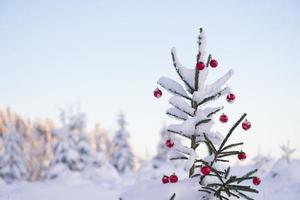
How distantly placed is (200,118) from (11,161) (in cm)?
4297

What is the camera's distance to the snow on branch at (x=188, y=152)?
382 centimetres

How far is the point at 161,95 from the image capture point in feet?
13.4

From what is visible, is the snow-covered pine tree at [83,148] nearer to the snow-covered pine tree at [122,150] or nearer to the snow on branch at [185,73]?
the snow-covered pine tree at [122,150]

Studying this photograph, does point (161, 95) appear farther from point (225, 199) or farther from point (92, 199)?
point (92, 199)

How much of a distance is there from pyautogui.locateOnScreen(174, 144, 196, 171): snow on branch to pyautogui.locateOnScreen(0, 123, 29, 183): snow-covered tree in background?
42.0m

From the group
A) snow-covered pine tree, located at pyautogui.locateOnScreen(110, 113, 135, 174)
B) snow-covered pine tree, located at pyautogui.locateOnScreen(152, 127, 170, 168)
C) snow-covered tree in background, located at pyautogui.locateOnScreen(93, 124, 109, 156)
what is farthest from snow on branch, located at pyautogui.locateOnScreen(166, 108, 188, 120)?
snow-covered tree in background, located at pyautogui.locateOnScreen(93, 124, 109, 156)

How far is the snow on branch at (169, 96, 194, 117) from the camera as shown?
402cm

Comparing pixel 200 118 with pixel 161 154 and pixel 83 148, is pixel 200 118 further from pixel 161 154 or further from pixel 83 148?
pixel 161 154

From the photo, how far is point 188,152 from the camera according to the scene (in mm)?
3943

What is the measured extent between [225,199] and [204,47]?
1.64 meters

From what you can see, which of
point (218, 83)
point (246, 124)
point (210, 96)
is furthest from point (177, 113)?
point (246, 124)

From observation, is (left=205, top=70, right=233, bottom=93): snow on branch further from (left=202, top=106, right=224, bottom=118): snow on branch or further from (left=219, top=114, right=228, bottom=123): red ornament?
(left=219, top=114, right=228, bottom=123): red ornament

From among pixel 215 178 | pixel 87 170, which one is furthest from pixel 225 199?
pixel 87 170

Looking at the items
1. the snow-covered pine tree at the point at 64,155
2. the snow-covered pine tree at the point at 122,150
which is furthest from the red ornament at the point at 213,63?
the snow-covered pine tree at the point at 122,150
